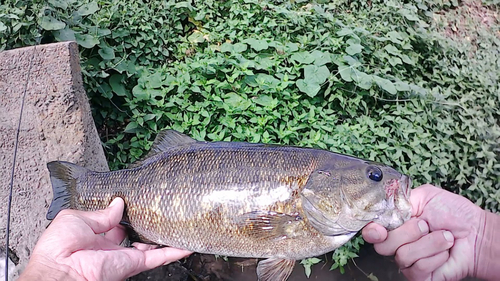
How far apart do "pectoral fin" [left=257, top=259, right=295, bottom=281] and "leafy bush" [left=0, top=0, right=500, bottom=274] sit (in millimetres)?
1338

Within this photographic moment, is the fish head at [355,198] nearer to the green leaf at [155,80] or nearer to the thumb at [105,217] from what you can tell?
the thumb at [105,217]

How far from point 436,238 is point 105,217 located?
6.27ft

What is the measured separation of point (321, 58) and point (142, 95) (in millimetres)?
1916

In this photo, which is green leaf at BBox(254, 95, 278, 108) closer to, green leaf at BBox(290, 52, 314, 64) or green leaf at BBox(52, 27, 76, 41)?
green leaf at BBox(290, 52, 314, 64)

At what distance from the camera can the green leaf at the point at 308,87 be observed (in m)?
4.04

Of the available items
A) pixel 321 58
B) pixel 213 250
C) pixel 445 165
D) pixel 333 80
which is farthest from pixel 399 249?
pixel 321 58

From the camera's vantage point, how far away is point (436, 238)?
94.0 inches

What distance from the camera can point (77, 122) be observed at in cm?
310

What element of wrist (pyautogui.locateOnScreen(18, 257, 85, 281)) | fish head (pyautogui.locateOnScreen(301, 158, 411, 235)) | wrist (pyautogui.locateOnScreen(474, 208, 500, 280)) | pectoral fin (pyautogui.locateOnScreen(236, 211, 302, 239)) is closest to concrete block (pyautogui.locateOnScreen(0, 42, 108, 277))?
wrist (pyautogui.locateOnScreen(18, 257, 85, 281))

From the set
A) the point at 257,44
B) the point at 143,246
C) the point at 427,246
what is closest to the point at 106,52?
the point at 257,44

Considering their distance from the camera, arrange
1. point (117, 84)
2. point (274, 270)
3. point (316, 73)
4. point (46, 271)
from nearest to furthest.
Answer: point (46, 271), point (274, 270), point (117, 84), point (316, 73)

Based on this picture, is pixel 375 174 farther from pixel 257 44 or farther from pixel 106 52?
pixel 106 52

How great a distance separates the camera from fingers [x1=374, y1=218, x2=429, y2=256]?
94.5 inches

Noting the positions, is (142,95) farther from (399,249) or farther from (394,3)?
(394,3)
